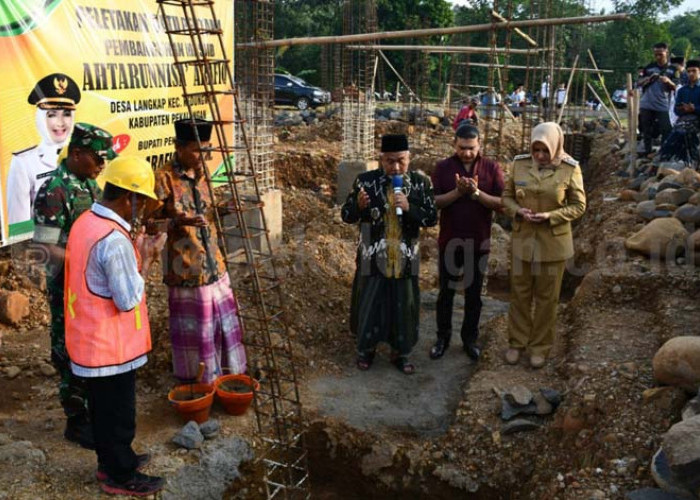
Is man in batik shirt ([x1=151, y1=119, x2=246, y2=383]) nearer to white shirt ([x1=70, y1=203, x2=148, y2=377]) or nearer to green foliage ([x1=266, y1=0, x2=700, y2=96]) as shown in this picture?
white shirt ([x1=70, y1=203, x2=148, y2=377])

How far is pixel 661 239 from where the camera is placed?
20.7 feet

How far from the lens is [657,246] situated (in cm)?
630

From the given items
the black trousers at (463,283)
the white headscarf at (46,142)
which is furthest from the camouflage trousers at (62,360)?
the black trousers at (463,283)

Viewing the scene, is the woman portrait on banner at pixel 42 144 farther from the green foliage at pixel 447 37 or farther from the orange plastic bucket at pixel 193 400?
the green foliage at pixel 447 37

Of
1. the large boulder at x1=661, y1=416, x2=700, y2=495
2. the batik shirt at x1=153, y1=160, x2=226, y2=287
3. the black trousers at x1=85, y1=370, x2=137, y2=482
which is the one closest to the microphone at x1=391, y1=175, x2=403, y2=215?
the batik shirt at x1=153, y1=160, x2=226, y2=287

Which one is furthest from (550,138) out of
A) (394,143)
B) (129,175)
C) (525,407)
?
(129,175)

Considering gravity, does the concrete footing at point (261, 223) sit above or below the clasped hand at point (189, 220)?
below

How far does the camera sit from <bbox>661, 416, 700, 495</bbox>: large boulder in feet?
9.32

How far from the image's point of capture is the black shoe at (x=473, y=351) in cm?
541

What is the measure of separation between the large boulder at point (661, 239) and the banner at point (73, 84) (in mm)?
4191

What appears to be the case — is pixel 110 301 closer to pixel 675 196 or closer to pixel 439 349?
pixel 439 349

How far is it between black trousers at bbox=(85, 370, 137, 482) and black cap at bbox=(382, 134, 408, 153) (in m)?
2.32

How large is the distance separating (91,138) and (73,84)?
2021mm

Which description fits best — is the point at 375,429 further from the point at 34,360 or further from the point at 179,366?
the point at 34,360
